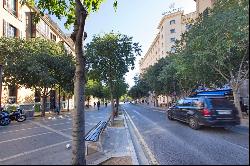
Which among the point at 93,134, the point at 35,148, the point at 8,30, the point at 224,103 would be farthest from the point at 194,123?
the point at 8,30

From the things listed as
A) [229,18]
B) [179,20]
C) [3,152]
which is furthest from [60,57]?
[179,20]

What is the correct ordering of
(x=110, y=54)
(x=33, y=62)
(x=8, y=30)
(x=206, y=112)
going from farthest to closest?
(x=8, y=30) → (x=33, y=62) → (x=110, y=54) → (x=206, y=112)

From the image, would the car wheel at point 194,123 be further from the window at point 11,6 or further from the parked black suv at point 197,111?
the window at point 11,6

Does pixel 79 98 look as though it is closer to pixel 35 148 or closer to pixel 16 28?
pixel 35 148

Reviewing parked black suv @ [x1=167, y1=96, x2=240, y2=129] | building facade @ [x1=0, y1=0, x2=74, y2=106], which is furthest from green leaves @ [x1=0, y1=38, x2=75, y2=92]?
parked black suv @ [x1=167, y1=96, x2=240, y2=129]

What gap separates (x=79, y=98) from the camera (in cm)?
629

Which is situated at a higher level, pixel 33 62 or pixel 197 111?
pixel 33 62

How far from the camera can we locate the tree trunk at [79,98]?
6.11 meters

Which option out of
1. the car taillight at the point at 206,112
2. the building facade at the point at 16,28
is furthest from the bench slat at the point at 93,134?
the building facade at the point at 16,28

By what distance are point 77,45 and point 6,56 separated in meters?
22.9

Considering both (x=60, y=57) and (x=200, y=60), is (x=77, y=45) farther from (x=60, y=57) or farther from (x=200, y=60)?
(x=60, y=57)

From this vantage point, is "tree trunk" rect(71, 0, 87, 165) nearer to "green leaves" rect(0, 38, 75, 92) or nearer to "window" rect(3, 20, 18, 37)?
"green leaves" rect(0, 38, 75, 92)

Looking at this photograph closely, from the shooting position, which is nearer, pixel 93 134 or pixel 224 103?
pixel 224 103

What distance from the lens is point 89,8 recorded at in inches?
296
